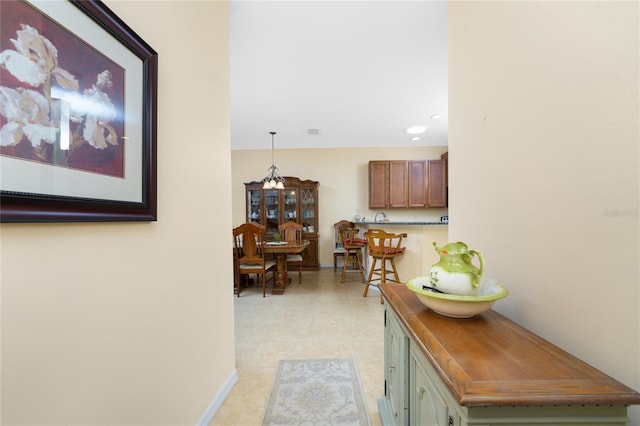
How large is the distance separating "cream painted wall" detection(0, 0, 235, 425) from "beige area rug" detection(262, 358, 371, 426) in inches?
14.6

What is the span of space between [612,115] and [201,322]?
1764 mm

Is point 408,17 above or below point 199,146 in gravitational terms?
above

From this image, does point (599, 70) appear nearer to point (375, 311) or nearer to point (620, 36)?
point (620, 36)

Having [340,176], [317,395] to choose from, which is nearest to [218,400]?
[317,395]

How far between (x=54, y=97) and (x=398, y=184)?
5304mm

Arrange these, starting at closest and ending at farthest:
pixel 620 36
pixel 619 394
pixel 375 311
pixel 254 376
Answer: pixel 619 394
pixel 620 36
pixel 254 376
pixel 375 311

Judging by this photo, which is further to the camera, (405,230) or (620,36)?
(405,230)

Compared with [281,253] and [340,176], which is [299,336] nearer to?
[281,253]

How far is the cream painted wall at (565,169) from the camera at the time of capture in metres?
0.63

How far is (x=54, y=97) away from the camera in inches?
25.6

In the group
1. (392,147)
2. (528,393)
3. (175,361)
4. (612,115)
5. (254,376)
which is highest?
(392,147)

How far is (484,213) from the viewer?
1.20 m

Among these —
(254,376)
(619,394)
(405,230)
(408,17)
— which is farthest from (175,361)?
(405,230)

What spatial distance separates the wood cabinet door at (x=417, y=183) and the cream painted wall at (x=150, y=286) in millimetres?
4445
